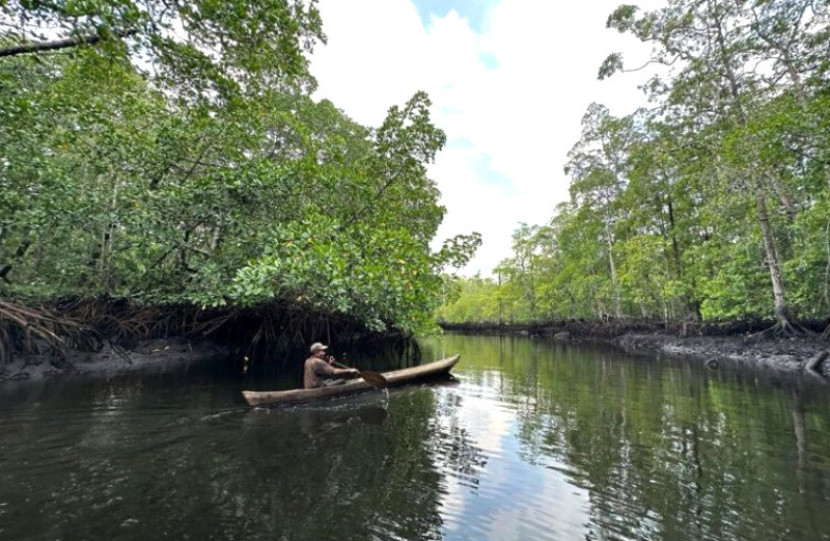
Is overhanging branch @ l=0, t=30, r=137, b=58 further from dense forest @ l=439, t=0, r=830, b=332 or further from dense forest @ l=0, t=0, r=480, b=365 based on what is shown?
dense forest @ l=439, t=0, r=830, b=332

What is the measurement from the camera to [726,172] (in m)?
14.5

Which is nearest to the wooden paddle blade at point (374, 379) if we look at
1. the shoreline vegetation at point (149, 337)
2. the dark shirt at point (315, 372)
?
the dark shirt at point (315, 372)

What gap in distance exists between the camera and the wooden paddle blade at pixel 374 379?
9.81m

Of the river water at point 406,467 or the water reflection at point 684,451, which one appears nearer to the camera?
the river water at point 406,467

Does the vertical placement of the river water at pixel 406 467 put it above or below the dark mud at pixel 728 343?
below

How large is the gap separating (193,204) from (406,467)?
937cm

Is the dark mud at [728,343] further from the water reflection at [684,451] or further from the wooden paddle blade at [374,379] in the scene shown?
the wooden paddle blade at [374,379]

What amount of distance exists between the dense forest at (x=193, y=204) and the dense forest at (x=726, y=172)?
582 cm

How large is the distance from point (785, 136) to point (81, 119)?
16.5 metres

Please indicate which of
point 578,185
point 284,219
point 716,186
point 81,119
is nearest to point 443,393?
point 284,219

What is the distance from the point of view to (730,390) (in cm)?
1126

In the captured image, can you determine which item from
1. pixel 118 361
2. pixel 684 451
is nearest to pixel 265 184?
pixel 118 361

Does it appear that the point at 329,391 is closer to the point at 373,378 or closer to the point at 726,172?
the point at 373,378

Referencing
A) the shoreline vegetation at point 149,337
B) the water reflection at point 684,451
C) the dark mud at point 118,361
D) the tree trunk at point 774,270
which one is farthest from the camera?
the tree trunk at point 774,270
